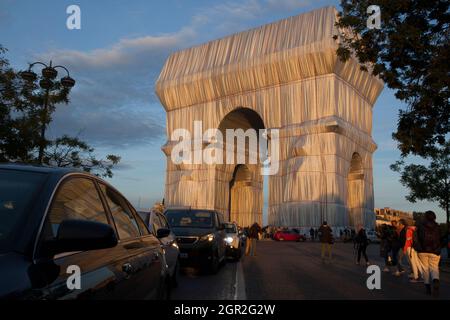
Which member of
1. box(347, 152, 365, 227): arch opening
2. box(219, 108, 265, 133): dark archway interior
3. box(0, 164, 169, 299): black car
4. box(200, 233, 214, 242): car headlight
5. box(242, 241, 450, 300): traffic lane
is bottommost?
box(242, 241, 450, 300): traffic lane

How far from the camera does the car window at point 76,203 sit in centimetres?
297

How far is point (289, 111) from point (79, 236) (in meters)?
49.5

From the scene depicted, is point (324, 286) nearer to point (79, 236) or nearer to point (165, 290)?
point (165, 290)

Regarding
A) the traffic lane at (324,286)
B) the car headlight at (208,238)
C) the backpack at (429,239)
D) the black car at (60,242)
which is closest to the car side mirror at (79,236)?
the black car at (60,242)

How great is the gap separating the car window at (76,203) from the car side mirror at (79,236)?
9.2 inches

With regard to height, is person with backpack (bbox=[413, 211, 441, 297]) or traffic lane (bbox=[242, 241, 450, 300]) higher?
person with backpack (bbox=[413, 211, 441, 297])

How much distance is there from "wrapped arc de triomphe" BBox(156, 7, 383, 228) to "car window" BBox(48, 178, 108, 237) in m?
43.8

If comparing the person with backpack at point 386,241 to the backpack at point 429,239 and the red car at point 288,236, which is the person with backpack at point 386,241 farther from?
the red car at point 288,236

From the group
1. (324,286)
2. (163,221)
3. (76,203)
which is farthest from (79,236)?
(324,286)

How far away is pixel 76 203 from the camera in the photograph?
3.38 m

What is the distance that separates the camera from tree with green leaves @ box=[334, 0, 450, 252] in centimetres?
1530

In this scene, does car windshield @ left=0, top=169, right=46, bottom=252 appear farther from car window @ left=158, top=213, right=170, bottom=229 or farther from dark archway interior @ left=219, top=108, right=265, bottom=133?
dark archway interior @ left=219, top=108, right=265, bottom=133

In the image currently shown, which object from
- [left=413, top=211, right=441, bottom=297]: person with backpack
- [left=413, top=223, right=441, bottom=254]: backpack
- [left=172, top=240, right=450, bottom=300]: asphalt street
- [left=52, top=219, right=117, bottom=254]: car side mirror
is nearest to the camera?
[left=52, top=219, right=117, bottom=254]: car side mirror

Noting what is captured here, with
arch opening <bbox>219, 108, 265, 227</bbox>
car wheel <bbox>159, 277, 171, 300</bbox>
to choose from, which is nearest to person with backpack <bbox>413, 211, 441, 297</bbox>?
→ car wheel <bbox>159, 277, 171, 300</bbox>
